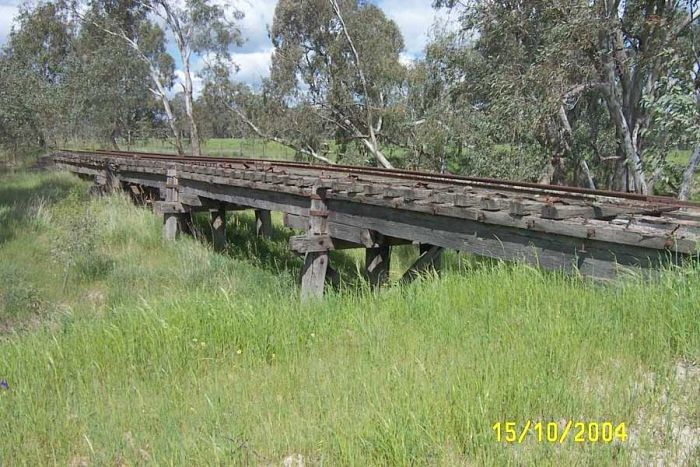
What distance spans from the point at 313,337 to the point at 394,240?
360 cm

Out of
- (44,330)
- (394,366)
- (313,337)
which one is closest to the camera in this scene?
(394,366)

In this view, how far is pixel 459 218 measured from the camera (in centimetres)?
540

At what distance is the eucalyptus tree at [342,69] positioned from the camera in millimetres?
24109

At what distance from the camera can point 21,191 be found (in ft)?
57.4

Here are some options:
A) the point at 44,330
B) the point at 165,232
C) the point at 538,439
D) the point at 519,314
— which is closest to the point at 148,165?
the point at 165,232

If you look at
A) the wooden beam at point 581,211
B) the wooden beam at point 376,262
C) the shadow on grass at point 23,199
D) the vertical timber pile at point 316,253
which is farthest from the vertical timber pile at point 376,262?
the shadow on grass at point 23,199

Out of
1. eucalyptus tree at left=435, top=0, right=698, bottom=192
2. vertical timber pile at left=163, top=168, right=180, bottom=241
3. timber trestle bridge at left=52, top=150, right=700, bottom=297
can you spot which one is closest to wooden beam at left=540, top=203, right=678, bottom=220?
timber trestle bridge at left=52, top=150, right=700, bottom=297

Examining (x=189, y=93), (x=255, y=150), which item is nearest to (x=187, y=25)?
(x=189, y=93)

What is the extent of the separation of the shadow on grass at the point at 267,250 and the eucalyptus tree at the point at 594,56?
17.4 feet

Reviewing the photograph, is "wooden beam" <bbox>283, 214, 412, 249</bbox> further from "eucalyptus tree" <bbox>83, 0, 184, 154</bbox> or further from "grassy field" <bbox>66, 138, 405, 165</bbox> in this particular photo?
"eucalyptus tree" <bbox>83, 0, 184, 154</bbox>

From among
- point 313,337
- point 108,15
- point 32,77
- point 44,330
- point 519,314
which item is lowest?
point 44,330

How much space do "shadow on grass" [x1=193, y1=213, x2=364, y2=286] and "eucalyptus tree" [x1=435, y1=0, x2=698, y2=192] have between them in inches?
209

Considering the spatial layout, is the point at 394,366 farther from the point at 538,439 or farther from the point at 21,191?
the point at 21,191

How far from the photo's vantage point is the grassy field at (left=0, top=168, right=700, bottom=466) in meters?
2.30
